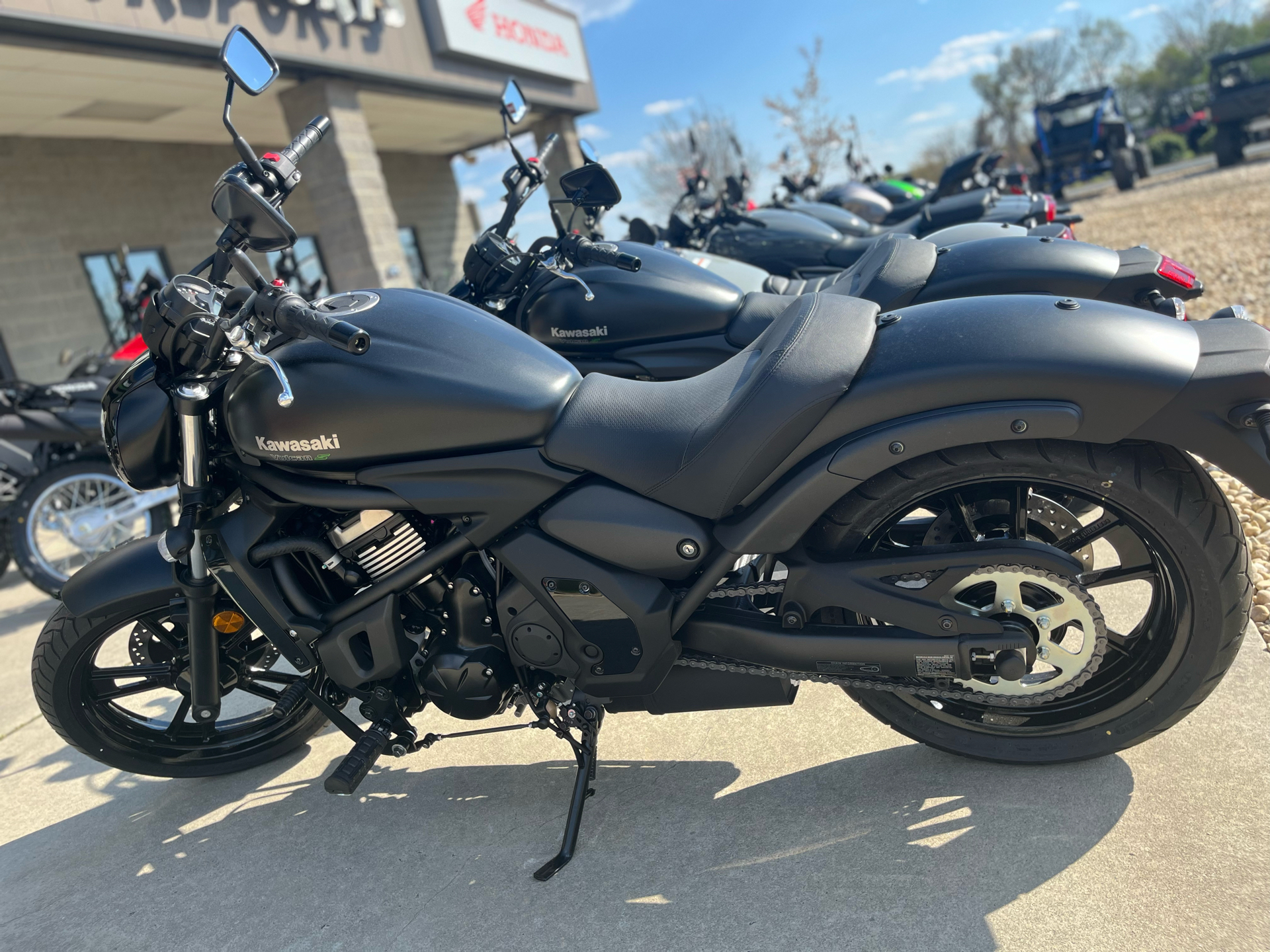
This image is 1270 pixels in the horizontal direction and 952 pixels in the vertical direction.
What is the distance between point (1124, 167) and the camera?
63.2 feet

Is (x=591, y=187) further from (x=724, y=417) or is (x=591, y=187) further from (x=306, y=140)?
(x=724, y=417)

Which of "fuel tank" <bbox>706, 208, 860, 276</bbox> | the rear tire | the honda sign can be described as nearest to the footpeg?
"fuel tank" <bbox>706, 208, 860, 276</bbox>

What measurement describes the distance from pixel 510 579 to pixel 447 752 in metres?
0.84

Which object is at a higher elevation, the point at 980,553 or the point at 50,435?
the point at 50,435

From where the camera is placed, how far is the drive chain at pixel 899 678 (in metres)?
1.78

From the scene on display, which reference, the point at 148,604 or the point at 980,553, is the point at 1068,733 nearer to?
the point at 980,553

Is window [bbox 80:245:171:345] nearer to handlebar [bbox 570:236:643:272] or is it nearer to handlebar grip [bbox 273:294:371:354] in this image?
handlebar [bbox 570:236:643:272]

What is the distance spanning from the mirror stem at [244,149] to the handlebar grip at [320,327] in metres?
0.36

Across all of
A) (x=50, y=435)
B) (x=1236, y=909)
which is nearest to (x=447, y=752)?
(x=1236, y=909)

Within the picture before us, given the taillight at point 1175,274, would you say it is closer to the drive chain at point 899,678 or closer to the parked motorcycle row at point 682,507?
the parked motorcycle row at point 682,507

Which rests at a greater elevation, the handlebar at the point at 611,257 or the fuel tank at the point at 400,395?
the handlebar at the point at 611,257

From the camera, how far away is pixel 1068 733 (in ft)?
6.37

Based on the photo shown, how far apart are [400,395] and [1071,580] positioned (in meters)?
1.44

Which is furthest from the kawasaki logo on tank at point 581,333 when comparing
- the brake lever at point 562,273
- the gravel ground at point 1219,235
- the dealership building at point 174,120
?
the dealership building at point 174,120
